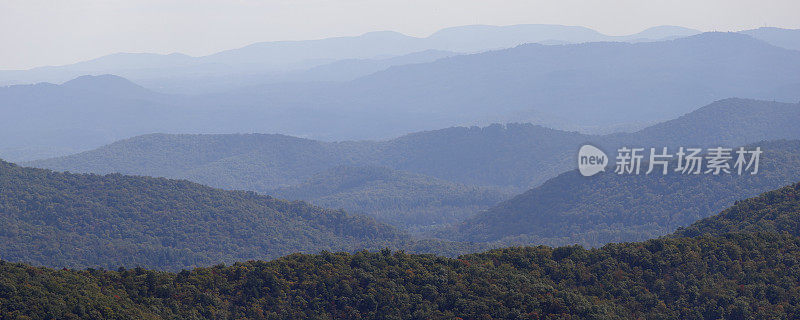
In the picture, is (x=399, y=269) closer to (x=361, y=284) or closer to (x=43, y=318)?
(x=361, y=284)

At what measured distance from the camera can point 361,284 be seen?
119 feet

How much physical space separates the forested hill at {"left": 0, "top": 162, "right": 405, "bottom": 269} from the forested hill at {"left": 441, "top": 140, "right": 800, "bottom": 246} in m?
22.1

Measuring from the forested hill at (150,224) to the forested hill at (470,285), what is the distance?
160 feet

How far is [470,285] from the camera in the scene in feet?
118

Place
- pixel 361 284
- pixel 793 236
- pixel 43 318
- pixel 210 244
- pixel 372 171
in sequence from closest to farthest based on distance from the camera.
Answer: pixel 43 318 → pixel 361 284 → pixel 793 236 → pixel 210 244 → pixel 372 171

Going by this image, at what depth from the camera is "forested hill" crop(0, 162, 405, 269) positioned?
81.4 m

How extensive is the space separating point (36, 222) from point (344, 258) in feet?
194

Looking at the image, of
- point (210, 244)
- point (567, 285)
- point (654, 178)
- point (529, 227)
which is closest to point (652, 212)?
point (654, 178)

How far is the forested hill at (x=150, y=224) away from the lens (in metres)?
81.4
